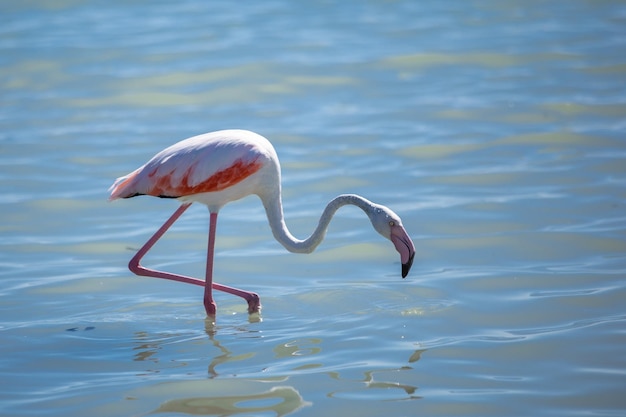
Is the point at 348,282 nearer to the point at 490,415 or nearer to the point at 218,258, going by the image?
the point at 218,258

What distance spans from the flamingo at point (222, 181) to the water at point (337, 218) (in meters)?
0.48

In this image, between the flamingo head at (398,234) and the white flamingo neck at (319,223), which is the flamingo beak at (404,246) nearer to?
the flamingo head at (398,234)

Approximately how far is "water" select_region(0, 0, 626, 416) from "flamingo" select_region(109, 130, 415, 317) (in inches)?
18.7

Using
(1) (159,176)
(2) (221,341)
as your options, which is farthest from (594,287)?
(1) (159,176)

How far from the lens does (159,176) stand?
790 cm

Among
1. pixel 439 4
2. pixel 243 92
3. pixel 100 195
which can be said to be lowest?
pixel 100 195

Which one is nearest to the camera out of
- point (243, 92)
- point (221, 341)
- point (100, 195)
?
point (221, 341)

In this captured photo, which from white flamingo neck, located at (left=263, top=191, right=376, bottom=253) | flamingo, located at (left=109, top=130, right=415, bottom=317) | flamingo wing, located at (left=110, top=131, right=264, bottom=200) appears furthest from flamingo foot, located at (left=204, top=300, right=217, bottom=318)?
flamingo wing, located at (left=110, top=131, right=264, bottom=200)

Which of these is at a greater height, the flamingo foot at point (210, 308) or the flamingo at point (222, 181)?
the flamingo at point (222, 181)

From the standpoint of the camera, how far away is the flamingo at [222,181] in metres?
7.78

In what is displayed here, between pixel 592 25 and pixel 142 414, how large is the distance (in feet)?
47.3

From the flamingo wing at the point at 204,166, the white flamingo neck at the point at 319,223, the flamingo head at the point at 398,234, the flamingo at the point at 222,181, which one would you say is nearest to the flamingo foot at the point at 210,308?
the flamingo at the point at 222,181

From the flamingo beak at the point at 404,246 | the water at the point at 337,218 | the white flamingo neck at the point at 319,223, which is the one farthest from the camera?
the white flamingo neck at the point at 319,223

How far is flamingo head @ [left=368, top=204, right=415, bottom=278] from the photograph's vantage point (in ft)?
24.3
